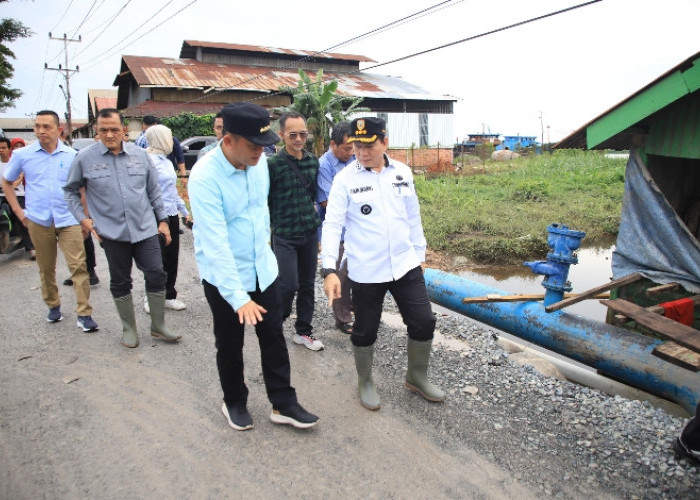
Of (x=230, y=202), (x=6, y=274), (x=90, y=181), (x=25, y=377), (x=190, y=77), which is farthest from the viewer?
(x=190, y=77)

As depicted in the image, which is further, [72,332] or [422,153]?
[422,153]

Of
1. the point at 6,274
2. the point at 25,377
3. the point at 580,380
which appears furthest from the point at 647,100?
the point at 6,274

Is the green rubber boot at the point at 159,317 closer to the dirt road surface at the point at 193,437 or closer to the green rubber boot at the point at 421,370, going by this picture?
the dirt road surface at the point at 193,437

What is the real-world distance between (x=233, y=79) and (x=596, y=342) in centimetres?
2295

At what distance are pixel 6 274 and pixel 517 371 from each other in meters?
6.96

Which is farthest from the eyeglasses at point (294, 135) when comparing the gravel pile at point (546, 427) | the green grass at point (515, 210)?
the green grass at point (515, 210)

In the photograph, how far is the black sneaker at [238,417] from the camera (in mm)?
3037

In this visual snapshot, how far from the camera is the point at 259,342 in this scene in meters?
2.95

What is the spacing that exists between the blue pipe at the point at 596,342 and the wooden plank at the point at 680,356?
2.84ft

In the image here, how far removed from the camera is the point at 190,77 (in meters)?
23.0

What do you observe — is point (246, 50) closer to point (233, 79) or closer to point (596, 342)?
point (233, 79)

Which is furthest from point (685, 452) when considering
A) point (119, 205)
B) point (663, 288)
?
point (119, 205)

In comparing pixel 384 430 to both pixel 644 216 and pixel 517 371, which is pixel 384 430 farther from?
pixel 644 216

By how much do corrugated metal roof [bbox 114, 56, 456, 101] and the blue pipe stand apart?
18.5 metres
